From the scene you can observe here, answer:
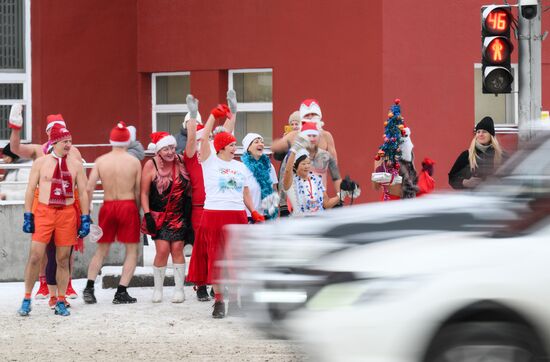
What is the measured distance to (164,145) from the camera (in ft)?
Answer: 42.5

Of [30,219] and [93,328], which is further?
[30,219]

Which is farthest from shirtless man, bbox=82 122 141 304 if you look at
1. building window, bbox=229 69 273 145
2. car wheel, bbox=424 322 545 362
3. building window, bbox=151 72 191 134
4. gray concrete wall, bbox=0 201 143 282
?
car wheel, bbox=424 322 545 362

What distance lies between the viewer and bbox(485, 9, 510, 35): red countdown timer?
13.6 metres

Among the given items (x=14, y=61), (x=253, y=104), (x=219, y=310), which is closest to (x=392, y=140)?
(x=219, y=310)

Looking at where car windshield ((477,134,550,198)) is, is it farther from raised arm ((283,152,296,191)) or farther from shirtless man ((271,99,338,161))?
shirtless man ((271,99,338,161))

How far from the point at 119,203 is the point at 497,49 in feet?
14.3

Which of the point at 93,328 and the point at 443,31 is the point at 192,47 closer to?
the point at 443,31

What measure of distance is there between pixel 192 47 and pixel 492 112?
4.64 meters

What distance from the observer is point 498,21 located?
13609mm

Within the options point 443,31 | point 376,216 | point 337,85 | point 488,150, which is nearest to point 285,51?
point 337,85

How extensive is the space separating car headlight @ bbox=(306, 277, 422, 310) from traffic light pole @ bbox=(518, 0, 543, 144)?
7480mm

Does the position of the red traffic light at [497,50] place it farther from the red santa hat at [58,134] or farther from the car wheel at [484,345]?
the car wheel at [484,345]

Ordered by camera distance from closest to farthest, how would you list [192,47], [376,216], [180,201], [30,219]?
[376,216] → [30,219] → [180,201] → [192,47]

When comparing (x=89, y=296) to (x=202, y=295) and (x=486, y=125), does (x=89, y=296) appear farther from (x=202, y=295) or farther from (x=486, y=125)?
(x=486, y=125)
